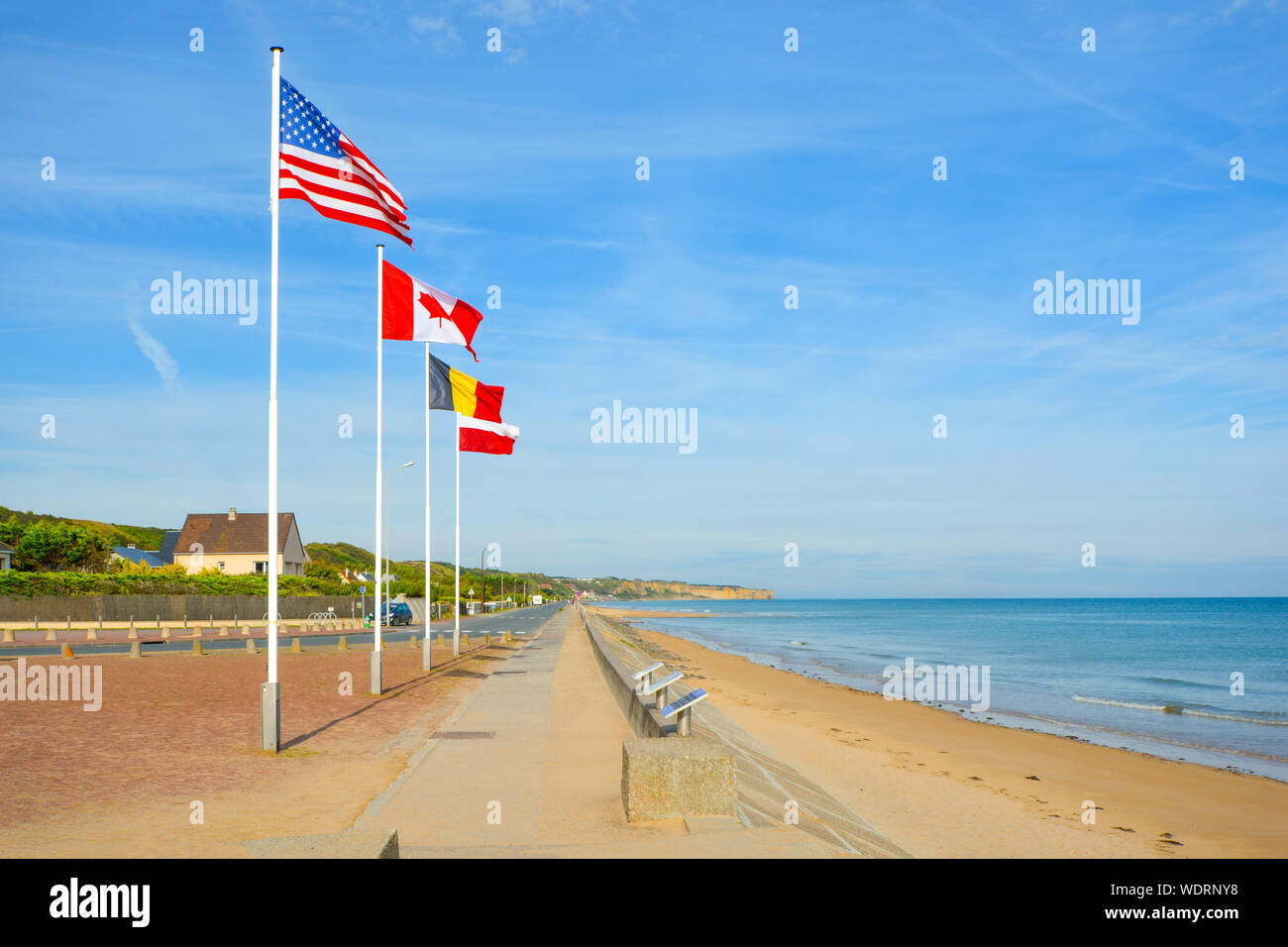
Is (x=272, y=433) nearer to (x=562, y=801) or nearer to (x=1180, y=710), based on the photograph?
(x=562, y=801)

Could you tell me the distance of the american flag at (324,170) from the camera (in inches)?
543

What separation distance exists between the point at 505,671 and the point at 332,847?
916 inches

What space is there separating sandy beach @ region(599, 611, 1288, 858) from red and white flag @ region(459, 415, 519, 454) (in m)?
9.63

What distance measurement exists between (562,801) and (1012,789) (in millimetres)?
9184

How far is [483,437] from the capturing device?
27.0 m

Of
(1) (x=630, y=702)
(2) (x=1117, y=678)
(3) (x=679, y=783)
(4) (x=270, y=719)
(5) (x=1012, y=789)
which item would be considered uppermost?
(3) (x=679, y=783)

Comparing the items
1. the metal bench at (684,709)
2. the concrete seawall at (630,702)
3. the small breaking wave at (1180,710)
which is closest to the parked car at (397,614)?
the concrete seawall at (630,702)

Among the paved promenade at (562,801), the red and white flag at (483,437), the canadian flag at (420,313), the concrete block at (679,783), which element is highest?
the canadian flag at (420,313)

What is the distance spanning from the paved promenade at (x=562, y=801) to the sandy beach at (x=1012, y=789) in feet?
3.56

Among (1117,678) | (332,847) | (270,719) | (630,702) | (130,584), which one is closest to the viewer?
(332,847)

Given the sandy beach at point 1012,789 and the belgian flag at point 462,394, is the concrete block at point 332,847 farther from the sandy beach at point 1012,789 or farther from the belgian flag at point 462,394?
the belgian flag at point 462,394

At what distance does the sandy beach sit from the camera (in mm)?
12031

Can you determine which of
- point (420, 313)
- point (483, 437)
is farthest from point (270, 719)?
point (483, 437)

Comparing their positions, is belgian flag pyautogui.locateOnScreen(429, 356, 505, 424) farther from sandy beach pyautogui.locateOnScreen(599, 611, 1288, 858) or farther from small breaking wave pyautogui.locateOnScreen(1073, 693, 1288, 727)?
small breaking wave pyautogui.locateOnScreen(1073, 693, 1288, 727)
